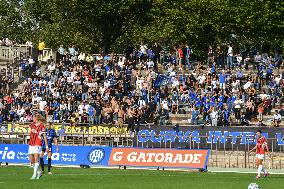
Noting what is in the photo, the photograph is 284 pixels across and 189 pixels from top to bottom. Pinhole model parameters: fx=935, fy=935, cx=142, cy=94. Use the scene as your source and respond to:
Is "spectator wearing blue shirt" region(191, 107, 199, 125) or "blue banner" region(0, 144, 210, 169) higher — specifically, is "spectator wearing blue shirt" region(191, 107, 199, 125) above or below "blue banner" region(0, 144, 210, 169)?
above

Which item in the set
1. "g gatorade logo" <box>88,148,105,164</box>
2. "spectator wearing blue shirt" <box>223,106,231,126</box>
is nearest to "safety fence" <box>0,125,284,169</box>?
"spectator wearing blue shirt" <box>223,106,231,126</box>

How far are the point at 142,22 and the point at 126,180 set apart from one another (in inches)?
2236

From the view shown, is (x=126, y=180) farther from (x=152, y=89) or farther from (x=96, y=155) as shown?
(x=152, y=89)

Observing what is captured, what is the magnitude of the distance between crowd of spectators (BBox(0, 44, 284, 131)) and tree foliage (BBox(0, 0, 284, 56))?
11.4ft

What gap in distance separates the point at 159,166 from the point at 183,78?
1702cm

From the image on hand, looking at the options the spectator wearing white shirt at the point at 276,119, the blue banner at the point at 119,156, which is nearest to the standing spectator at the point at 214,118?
the spectator wearing white shirt at the point at 276,119

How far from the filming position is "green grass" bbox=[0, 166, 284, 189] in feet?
106

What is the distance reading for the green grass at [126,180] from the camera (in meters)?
32.3

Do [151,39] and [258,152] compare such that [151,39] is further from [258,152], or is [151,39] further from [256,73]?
[258,152]

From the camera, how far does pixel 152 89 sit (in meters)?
59.3

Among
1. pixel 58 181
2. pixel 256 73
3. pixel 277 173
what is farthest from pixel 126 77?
pixel 58 181

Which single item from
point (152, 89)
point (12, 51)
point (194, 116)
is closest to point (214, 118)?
point (194, 116)

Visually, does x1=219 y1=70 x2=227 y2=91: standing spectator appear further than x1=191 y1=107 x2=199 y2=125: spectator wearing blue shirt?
Yes

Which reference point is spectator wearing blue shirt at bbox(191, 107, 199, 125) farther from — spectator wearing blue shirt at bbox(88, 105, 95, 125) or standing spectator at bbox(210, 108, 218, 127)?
spectator wearing blue shirt at bbox(88, 105, 95, 125)
